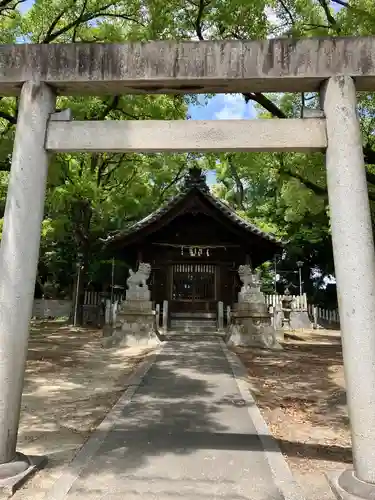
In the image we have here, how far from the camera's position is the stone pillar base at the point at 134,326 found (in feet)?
43.9

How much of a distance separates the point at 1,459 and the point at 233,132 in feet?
13.2

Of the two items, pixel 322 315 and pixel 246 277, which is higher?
pixel 246 277

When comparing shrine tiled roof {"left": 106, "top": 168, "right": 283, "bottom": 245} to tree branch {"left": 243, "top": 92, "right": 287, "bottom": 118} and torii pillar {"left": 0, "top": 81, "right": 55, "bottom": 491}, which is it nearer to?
tree branch {"left": 243, "top": 92, "right": 287, "bottom": 118}

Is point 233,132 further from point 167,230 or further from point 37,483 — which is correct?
point 167,230

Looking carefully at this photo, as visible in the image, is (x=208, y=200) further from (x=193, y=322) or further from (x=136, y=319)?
(x=136, y=319)

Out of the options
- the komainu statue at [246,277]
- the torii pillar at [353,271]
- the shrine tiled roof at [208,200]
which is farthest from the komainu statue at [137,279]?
the torii pillar at [353,271]

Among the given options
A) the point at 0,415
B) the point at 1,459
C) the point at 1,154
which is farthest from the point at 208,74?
the point at 1,154

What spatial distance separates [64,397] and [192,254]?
10981mm

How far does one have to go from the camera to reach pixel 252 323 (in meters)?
13.6

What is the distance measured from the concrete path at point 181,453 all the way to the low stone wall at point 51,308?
74.0 ft

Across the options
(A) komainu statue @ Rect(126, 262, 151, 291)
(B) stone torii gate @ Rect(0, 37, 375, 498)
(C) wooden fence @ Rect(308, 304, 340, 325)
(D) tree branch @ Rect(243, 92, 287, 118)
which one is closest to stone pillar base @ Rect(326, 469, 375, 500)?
(B) stone torii gate @ Rect(0, 37, 375, 498)

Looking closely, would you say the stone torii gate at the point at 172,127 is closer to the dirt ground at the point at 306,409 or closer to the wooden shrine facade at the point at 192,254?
the dirt ground at the point at 306,409

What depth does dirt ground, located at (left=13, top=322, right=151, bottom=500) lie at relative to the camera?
4.48 meters

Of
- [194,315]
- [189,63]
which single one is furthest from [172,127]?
[194,315]
